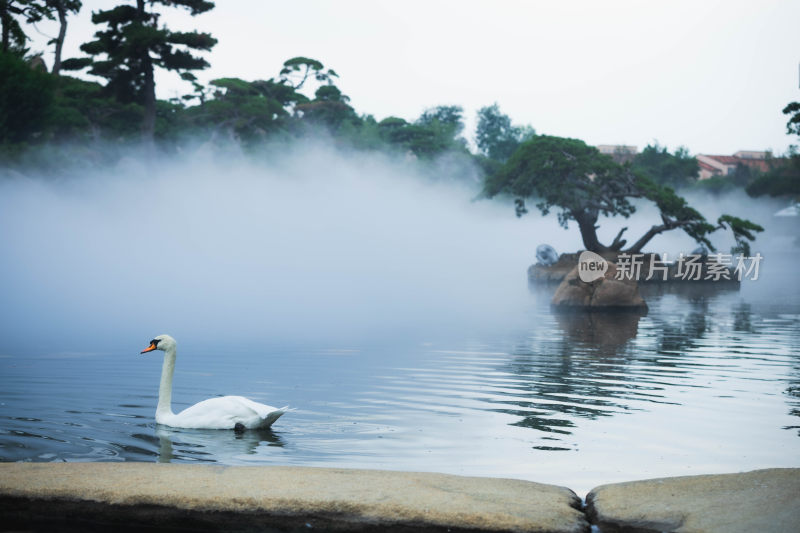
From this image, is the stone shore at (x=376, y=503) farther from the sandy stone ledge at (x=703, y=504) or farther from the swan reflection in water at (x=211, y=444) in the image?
the swan reflection in water at (x=211, y=444)

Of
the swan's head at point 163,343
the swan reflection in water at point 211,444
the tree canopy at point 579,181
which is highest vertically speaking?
the tree canopy at point 579,181

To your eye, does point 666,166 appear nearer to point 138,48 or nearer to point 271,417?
point 138,48

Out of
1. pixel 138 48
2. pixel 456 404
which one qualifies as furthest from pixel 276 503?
pixel 138 48

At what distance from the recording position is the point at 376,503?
210 inches

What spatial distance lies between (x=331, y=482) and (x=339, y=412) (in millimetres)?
4242

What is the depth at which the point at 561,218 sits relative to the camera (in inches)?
1868

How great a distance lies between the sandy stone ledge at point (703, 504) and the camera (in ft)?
16.4

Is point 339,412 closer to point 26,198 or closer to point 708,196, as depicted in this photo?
point 26,198

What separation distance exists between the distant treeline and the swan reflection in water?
32302 millimetres

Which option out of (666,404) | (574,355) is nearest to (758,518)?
(666,404)

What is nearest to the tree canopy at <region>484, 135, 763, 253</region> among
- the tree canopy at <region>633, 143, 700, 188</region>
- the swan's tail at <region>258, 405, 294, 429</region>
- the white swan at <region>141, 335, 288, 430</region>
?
the swan's tail at <region>258, 405, 294, 429</region>

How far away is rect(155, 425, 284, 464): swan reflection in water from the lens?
771cm

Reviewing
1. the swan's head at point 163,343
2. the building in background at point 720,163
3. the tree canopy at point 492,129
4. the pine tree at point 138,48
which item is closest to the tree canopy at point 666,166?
the tree canopy at point 492,129

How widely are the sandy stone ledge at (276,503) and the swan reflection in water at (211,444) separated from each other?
1.64 meters
